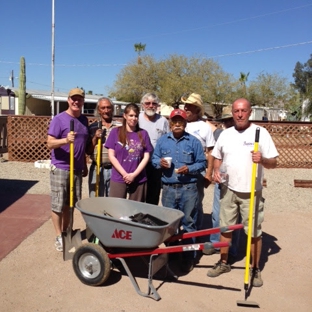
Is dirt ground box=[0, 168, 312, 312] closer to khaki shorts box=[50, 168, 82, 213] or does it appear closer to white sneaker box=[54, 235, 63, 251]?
A: white sneaker box=[54, 235, 63, 251]

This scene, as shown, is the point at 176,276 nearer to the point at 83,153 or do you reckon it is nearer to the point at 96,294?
the point at 96,294

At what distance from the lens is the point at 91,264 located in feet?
12.1

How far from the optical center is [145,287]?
372 cm

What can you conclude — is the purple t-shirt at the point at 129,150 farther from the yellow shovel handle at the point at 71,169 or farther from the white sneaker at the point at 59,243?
the white sneaker at the point at 59,243

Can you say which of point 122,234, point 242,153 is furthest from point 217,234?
point 122,234

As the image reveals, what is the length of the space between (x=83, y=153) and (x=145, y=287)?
1.72 m

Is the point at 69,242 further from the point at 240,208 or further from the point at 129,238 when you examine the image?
the point at 240,208

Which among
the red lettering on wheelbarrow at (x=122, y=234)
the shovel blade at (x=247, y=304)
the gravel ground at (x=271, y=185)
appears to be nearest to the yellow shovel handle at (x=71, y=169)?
the red lettering on wheelbarrow at (x=122, y=234)

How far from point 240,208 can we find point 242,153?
59 cm

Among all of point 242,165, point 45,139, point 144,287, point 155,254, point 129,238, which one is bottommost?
point 144,287

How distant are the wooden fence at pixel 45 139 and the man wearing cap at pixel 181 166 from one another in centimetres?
754

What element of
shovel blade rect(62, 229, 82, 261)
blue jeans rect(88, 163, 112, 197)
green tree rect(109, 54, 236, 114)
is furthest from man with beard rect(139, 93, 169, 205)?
green tree rect(109, 54, 236, 114)

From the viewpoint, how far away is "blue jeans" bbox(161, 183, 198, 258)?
4.03 metres

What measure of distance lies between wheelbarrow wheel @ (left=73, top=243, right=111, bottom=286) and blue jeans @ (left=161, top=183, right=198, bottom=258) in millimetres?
928
